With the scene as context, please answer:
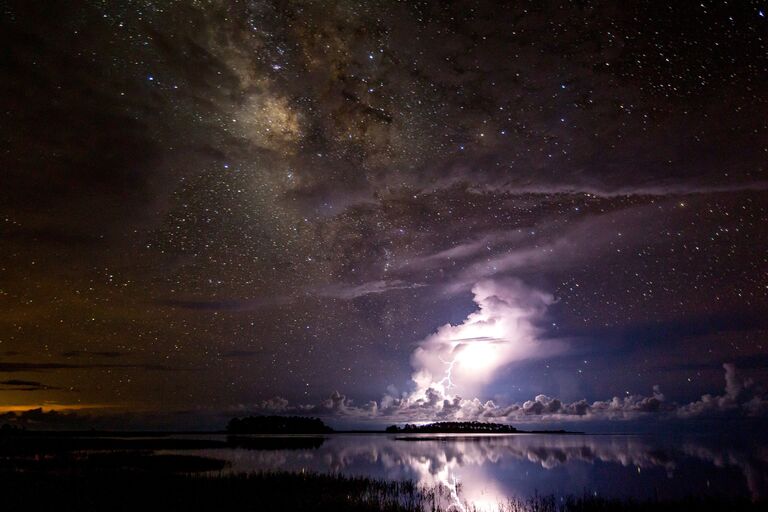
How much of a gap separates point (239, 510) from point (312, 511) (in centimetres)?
288

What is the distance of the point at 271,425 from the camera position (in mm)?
183500

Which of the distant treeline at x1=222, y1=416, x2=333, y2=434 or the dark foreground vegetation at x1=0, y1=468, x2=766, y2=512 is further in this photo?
the distant treeline at x1=222, y1=416, x2=333, y2=434

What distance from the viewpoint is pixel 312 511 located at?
757 inches

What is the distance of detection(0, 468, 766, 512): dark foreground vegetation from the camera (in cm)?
1975

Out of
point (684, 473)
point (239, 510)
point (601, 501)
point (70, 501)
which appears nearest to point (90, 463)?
point (70, 501)

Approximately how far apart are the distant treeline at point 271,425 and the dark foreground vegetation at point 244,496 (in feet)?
534

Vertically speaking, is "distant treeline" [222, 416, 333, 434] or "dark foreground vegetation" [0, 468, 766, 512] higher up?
"dark foreground vegetation" [0, 468, 766, 512]

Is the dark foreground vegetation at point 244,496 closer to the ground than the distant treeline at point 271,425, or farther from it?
farther from it

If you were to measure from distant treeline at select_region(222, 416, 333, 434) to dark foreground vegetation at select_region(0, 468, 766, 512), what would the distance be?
534 feet

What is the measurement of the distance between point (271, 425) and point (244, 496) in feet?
571

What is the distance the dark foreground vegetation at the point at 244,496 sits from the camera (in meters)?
19.8

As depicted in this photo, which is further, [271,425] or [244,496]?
[271,425]

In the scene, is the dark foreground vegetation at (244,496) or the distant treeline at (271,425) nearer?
the dark foreground vegetation at (244,496)

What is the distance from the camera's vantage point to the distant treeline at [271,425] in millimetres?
181375
